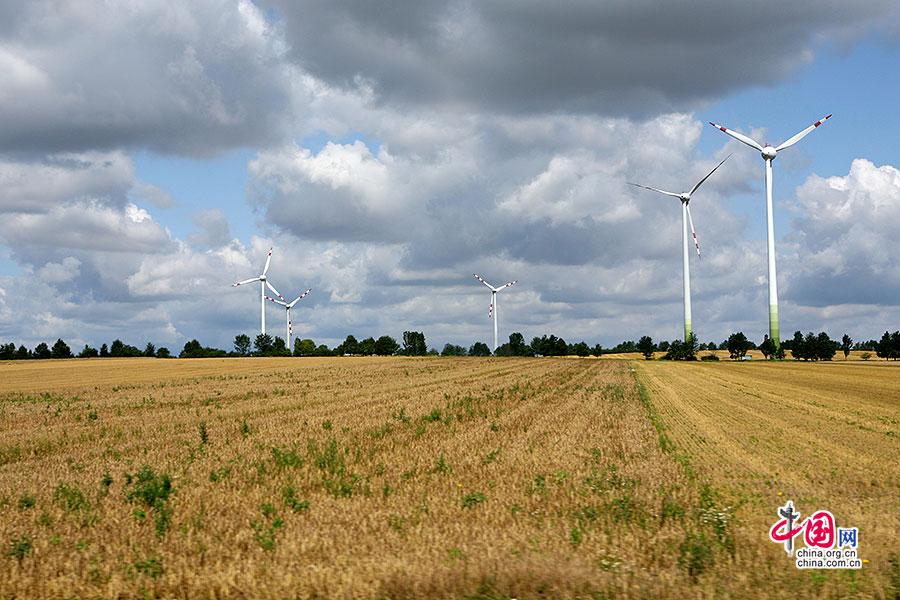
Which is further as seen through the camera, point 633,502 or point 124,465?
point 124,465

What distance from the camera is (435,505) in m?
13.7

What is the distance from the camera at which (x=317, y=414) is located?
106 feet

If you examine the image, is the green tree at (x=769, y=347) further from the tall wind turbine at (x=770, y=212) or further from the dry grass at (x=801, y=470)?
the dry grass at (x=801, y=470)

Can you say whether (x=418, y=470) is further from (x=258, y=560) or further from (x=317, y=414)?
(x=317, y=414)

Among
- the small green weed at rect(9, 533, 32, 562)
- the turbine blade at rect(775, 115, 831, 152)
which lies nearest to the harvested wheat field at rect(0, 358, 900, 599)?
the small green weed at rect(9, 533, 32, 562)

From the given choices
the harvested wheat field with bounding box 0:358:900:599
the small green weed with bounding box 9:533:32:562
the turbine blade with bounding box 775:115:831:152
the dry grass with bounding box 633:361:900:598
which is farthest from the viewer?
the turbine blade with bounding box 775:115:831:152

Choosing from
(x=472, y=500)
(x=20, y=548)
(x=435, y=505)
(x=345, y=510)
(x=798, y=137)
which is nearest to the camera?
(x=20, y=548)

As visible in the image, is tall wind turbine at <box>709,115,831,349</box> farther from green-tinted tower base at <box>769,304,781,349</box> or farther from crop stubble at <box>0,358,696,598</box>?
crop stubble at <box>0,358,696,598</box>

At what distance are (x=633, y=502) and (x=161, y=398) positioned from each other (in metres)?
36.9

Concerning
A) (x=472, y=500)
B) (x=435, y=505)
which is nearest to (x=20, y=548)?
(x=435, y=505)

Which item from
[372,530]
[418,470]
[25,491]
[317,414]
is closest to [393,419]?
[317,414]

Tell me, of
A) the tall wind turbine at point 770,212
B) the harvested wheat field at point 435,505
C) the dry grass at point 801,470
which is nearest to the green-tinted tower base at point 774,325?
the tall wind turbine at point 770,212

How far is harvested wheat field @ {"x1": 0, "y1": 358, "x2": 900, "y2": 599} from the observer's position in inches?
379

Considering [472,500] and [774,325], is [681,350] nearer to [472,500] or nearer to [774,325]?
[774,325]
